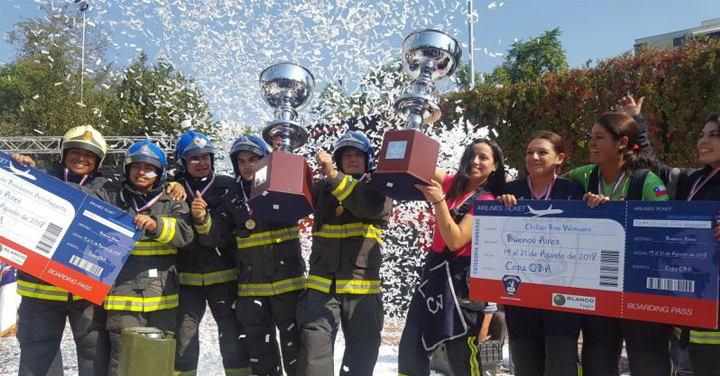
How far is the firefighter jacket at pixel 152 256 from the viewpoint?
3.88 m

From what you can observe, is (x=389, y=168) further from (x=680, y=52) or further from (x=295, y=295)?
(x=680, y=52)

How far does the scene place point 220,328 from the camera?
4.31 metres

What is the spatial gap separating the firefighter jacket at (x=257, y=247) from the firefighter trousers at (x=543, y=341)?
5.38ft

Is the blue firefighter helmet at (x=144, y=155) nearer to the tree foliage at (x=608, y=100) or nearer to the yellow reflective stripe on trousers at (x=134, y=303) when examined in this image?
the yellow reflective stripe on trousers at (x=134, y=303)

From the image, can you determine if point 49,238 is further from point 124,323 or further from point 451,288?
point 451,288

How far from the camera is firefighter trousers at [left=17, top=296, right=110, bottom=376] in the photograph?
12.8ft

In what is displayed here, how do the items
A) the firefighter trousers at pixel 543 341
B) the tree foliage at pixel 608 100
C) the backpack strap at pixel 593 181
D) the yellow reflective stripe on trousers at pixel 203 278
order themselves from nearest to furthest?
the firefighter trousers at pixel 543 341, the backpack strap at pixel 593 181, the yellow reflective stripe on trousers at pixel 203 278, the tree foliage at pixel 608 100

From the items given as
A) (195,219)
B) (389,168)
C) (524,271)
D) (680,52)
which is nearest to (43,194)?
(195,219)

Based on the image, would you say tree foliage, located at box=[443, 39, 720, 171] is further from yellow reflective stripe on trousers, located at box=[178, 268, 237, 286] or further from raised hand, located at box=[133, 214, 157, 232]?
raised hand, located at box=[133, 214, 157, 232]

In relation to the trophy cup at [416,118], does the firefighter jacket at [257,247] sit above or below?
below

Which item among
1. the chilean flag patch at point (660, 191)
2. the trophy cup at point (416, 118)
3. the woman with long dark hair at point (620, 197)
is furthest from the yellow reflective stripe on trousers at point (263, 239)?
the chilean flag patch at point (660, 191)

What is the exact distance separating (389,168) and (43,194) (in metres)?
2.41

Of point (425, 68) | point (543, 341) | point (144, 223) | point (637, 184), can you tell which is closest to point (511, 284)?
point (543, 341)

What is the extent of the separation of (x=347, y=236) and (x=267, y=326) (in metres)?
0.92
